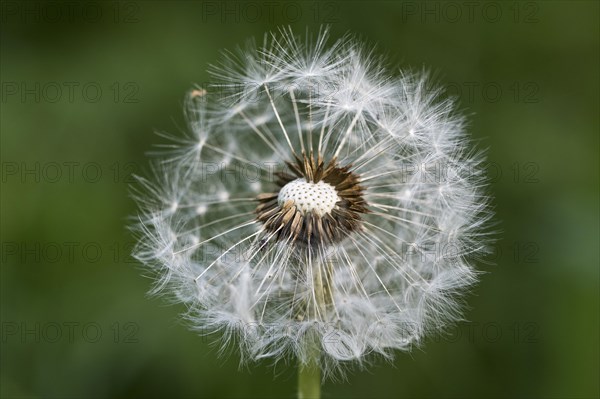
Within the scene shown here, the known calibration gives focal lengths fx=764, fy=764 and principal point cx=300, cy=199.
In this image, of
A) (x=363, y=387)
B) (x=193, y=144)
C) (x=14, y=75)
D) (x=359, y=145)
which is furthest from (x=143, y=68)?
(x=363, y=387)

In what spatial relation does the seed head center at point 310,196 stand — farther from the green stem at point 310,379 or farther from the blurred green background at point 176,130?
the blurred green background at point 176,130

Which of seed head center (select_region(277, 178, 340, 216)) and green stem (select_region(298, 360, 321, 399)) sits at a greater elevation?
seed head center (select_region(277, 178, 340, 216))

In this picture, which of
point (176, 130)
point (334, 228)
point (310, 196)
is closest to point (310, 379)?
point (334, 228)

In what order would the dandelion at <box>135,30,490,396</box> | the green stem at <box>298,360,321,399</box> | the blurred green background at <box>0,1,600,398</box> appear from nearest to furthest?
1. the green stem at <box>298,360,321,399</box>
2. the dandelion at <box>135,30,490,396</box>
3. the blurred green background at <box>0,1,600,398</box>

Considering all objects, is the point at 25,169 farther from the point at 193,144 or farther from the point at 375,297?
the point at 375,297

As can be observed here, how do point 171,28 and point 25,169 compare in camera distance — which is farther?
point 171,28

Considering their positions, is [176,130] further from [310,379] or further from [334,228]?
[310,379]

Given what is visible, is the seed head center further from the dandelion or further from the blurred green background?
the blurred green background

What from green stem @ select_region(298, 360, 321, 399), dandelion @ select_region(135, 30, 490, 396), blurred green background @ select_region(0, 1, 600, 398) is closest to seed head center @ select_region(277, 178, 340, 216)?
dandelion @ select_region(135, 30, 490, 396)
